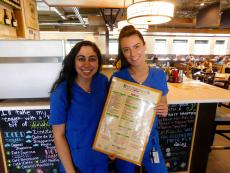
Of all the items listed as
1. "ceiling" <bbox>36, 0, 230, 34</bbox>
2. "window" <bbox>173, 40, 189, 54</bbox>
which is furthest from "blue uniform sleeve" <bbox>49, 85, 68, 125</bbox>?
"window" <bbox>173, 40, 189, 54</bbox>

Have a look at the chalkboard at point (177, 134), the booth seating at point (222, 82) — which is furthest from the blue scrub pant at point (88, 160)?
the booth seating at point (222, 82)

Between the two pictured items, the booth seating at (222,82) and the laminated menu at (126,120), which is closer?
the laminated menu at (126,120)

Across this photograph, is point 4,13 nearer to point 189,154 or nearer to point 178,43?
point 189,154

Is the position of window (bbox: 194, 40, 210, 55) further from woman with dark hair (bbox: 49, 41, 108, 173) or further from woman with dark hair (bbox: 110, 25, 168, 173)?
woman with dark hair (bbox: 49, 41, 108, 173)

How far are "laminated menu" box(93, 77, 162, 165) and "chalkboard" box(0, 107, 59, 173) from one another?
74 cm

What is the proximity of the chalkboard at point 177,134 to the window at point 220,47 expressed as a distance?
14370mm

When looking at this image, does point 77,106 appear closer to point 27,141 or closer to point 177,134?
point 27,141

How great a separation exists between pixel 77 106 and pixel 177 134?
141cm

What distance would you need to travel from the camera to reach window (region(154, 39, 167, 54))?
13625 millimetres

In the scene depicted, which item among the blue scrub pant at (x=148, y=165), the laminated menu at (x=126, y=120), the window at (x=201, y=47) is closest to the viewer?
the laminated menu at (x=126, y=120)

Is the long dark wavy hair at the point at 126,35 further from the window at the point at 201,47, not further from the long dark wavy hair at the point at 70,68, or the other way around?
the window at the point at 201,47

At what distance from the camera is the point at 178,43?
13.8m

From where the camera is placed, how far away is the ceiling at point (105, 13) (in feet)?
12.1

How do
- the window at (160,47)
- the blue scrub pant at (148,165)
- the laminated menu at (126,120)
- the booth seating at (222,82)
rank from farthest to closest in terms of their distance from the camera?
the window at (160,47), the booth seating at (222,82), the blue scrub pant at (148,165), the laminated menu at (126,120)
